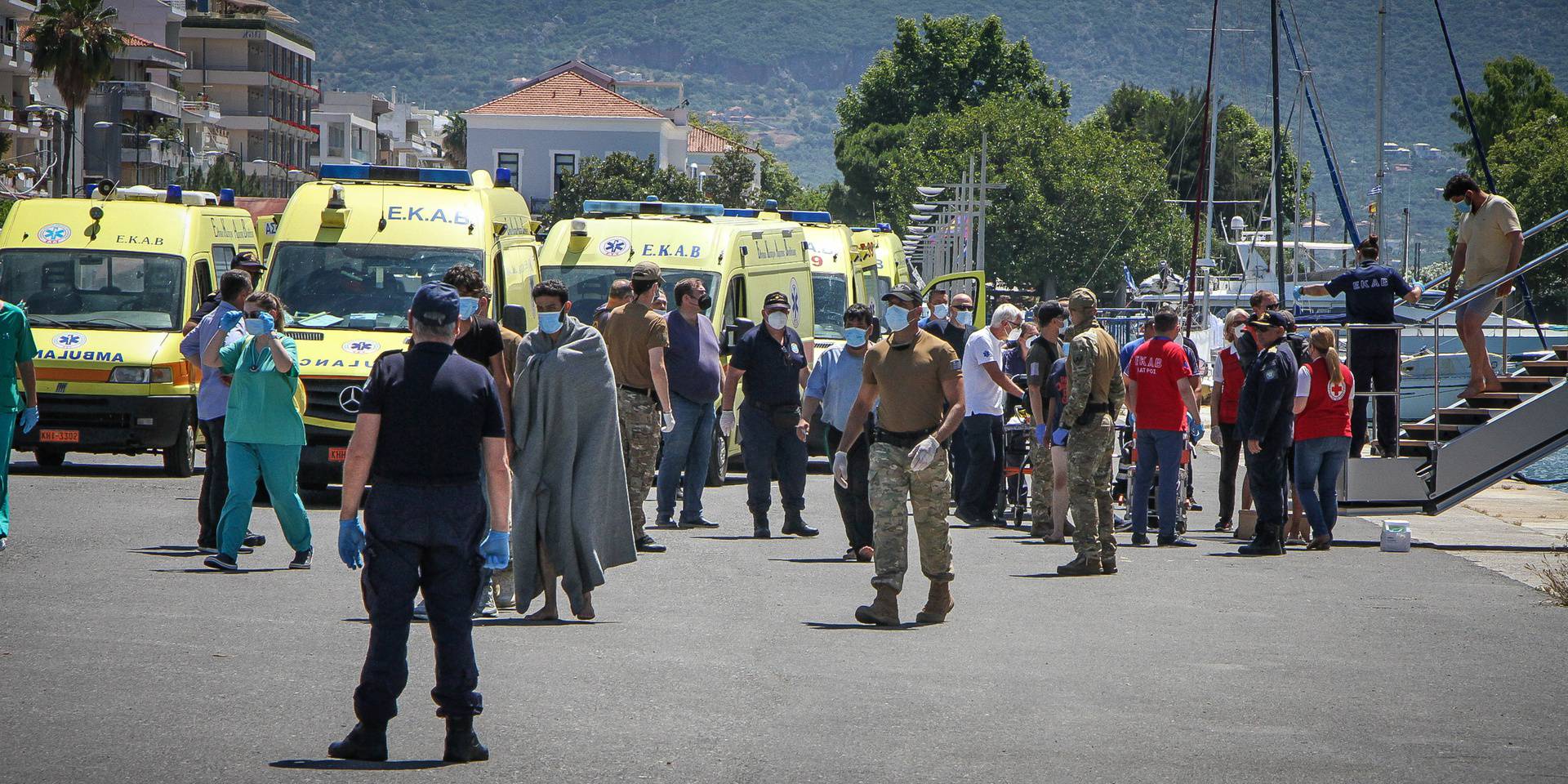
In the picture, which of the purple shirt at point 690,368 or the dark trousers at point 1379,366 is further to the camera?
the dark trousers at point 1379,366

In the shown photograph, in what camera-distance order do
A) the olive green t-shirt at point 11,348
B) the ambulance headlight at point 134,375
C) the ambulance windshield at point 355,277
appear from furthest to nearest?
the ambulance headlight at point 134,375
the ambulance windshield at point 355,277
the olive green t-shirt at point 11,348

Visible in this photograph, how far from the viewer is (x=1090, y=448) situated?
12.0 meters

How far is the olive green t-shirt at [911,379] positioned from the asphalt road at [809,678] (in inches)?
45.2

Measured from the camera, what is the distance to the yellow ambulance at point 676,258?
1842 cm

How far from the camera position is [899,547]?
972 cm

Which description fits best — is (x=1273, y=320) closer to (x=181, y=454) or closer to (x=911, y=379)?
(x=911, y=379)

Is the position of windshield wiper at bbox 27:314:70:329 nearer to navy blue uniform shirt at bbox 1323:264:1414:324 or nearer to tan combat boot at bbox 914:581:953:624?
tan combat boot at bbox 914:581:953:624

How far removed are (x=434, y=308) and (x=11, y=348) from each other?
6.28 m

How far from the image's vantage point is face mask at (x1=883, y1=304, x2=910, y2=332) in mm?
10078

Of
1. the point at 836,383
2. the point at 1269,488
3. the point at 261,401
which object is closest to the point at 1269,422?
the point at 1269,488

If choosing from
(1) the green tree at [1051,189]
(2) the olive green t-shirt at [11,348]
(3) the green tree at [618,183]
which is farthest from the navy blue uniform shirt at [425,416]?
(3) the green tree at [618,183]

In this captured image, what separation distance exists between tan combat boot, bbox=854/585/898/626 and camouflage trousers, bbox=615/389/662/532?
11.1 feet

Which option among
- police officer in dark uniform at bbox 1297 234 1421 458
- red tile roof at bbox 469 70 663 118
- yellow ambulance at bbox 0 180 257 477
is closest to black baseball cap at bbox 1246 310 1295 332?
police officer in dark uniform at bbox 1297 234 1421 458

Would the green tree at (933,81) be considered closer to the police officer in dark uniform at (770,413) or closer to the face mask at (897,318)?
the police officer in dark uniform at (770,413)
